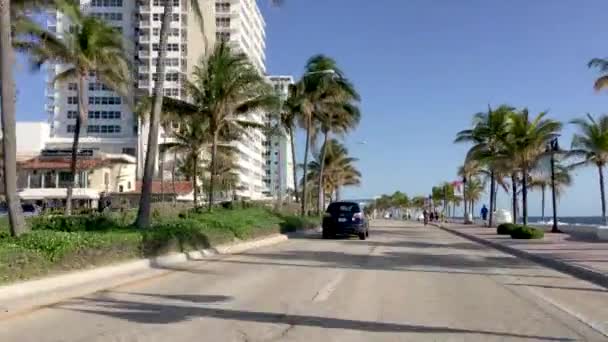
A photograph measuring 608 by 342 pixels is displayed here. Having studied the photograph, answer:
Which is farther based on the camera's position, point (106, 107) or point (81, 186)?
point (106, 107)

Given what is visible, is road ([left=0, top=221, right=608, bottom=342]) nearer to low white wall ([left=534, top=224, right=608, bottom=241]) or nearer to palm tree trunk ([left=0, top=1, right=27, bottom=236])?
palm tree trunk ([left=0, top=1, right=27, bottom=236])

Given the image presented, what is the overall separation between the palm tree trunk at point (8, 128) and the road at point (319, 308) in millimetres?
3188

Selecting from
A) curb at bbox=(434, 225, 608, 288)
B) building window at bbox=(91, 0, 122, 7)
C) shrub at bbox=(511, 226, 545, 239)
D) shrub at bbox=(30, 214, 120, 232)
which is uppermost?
building window at bbox=(91, 0, 122, 7)

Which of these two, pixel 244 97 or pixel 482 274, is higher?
pixel 244 97

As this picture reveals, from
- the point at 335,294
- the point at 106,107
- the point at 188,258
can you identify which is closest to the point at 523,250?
the point at 188,258

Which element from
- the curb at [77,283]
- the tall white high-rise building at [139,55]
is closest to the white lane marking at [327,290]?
the curb at [77,283]

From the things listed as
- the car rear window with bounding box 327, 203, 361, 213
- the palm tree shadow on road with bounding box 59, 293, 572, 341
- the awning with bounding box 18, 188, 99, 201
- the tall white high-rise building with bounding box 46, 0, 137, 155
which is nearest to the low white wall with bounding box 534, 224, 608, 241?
the car rear window with bounding box 327, 203, 361, 213

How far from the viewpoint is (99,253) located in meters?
15.1

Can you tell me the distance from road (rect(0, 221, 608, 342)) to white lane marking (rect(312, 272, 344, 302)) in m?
0.02

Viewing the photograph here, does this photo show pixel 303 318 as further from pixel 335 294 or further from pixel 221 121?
pixel 221 121

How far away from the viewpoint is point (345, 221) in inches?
1324

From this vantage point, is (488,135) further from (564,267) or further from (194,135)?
(564,267)

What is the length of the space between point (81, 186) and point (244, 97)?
53472mm

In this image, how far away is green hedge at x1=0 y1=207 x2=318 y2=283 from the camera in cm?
1254
